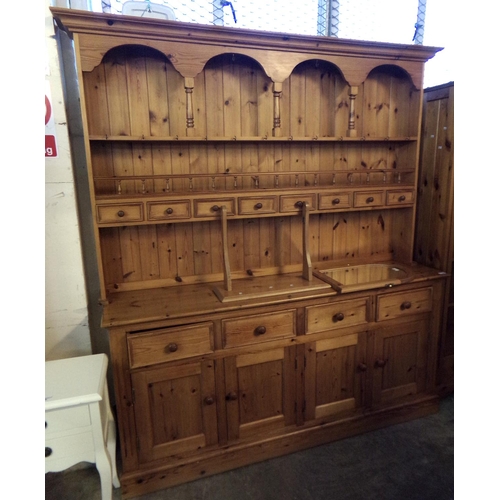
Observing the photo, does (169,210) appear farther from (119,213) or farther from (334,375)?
(334,375)

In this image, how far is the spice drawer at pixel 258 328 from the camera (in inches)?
67.8

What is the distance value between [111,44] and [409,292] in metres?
1.94

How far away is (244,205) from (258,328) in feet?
2.07

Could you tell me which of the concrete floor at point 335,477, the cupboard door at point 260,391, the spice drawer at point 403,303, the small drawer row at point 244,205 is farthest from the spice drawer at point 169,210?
the concrete floor at point 335,477

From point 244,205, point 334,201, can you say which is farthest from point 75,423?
point 334,201

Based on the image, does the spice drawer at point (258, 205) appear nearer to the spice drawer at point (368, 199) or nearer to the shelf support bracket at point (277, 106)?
the shelf support bracket at point (277, 106)

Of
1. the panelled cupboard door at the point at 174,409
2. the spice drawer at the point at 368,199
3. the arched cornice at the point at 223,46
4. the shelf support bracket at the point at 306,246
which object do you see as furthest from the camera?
the spice drawer at the point at 368,199

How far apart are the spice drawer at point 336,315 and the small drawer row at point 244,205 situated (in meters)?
0.54

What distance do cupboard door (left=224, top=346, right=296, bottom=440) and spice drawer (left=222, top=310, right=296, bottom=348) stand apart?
75mm

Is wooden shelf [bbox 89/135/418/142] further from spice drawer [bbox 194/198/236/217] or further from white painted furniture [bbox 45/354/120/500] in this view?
white painted furniture [bbox 45/354/120/500]

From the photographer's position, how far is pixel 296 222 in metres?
2.21
